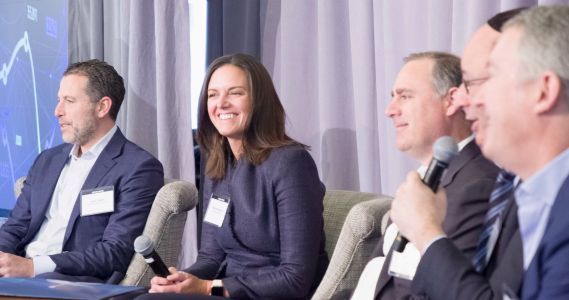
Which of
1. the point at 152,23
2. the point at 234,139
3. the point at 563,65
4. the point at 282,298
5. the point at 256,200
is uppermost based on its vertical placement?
the point at 152,23

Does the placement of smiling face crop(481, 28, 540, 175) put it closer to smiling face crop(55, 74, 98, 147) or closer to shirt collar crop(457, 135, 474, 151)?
shirt collar crop(457, 135, 474, 151)

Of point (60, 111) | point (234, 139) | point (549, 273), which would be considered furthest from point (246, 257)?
point (549, 273)

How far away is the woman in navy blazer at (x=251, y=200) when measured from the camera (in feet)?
9.09

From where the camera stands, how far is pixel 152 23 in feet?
14.4

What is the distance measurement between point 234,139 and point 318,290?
2.16ft

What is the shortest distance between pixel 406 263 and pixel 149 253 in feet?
2.56

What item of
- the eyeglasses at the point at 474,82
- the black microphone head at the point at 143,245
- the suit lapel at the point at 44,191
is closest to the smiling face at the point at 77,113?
the suit lapel at the point at 44,191

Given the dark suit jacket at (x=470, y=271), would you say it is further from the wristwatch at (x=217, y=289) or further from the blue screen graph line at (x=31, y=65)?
the blue screen graph line at (x=31, y=65)

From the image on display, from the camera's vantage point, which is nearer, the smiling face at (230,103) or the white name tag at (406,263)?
the white name tag at (406,263)

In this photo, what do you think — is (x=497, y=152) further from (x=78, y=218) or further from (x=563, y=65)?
(x=78, y=218)

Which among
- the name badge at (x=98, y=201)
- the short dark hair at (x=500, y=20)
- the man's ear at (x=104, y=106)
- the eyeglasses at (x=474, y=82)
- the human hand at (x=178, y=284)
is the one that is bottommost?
the human hand at (x=178, y=284)

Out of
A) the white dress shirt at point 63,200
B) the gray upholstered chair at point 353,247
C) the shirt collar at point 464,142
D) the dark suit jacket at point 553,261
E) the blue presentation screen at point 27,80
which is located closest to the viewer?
the dark suit jacket at point 553,261

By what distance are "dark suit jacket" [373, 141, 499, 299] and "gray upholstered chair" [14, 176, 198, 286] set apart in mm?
1334

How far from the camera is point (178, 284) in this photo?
8.82 feet
